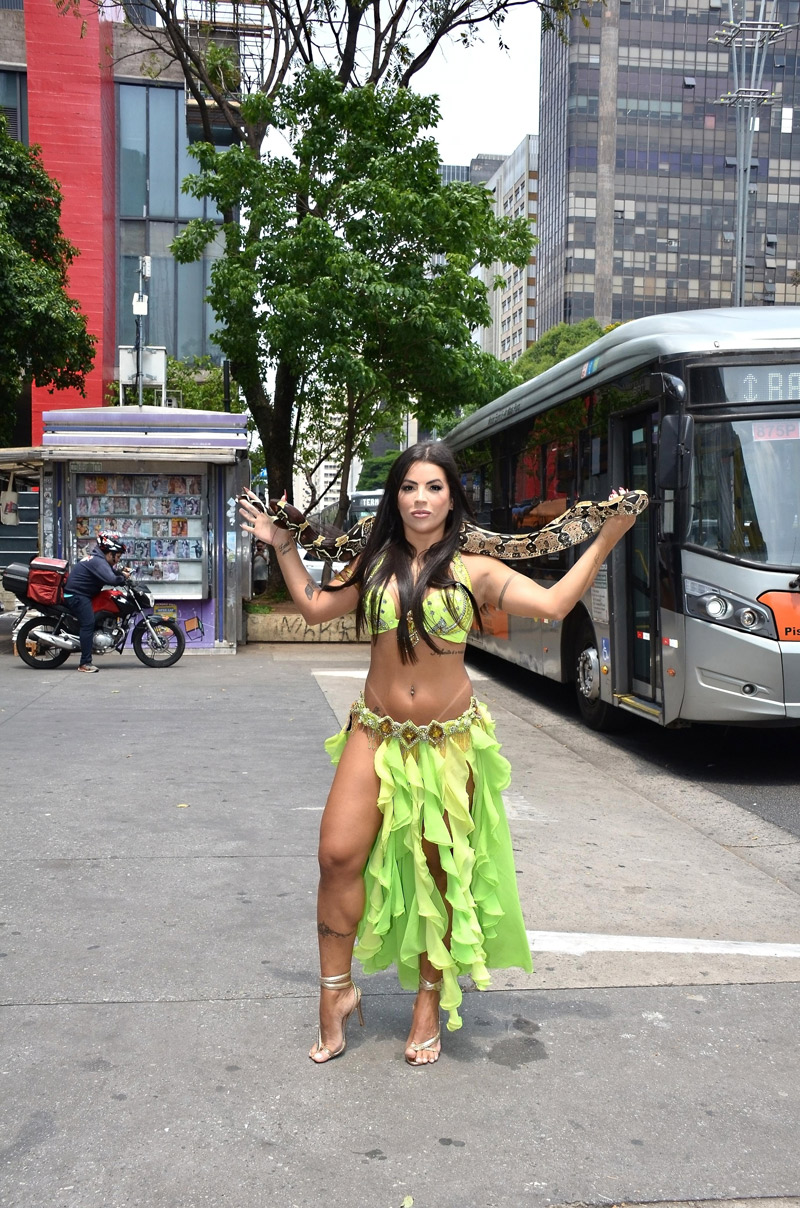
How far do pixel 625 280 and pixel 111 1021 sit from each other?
97614 mm

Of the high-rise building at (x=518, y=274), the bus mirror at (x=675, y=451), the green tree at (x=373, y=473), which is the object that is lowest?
the bus mirror at (x=675, y=451)

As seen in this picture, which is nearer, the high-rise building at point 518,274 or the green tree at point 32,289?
the green tree at point 32,289

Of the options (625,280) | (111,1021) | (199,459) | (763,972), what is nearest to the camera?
(111,1021)

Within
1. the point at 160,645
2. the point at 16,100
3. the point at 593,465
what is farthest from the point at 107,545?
the point at 16,100

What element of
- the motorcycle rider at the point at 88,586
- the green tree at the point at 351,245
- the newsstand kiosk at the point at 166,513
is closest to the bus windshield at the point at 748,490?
the motorcycle rider at the point at 88,586

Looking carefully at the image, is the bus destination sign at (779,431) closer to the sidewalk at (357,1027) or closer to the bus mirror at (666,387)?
the bus mirror at (666,387)

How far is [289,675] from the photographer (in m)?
13.4

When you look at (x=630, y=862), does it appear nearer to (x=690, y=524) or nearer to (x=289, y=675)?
(x=690, y=524)

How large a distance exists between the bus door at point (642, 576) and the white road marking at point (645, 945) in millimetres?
3783

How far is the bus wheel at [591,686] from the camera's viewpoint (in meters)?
9.53

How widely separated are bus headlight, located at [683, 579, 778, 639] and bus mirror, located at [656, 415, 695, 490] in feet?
2.34

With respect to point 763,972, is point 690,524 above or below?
above

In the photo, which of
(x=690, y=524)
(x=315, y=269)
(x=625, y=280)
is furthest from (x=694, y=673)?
(x=625, y=280)

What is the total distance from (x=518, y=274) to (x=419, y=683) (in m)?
111
